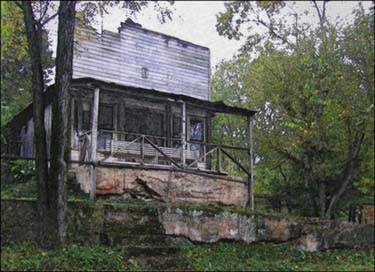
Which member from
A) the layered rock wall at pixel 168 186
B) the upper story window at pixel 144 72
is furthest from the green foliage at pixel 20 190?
the upper story window at pixel 144 72

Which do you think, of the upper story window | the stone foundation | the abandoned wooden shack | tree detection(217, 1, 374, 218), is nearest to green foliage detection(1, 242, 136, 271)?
the stone foundation

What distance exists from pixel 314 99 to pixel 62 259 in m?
9.10

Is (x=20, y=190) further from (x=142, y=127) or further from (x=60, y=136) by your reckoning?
(x=142, y=127)

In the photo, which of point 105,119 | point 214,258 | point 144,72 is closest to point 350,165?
point 214,258

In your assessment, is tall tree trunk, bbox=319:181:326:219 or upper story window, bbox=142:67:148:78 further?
upper story window, bbox=142:67:148:78

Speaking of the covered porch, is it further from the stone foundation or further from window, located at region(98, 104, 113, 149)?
the stone foundation

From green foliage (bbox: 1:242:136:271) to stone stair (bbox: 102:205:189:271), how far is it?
388mm

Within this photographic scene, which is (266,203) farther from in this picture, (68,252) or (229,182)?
(68,252)

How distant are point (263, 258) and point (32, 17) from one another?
809 centimetres

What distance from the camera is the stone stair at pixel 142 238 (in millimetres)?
9617

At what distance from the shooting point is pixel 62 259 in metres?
8.54

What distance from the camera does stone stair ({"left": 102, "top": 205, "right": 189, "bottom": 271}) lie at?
31.6ft

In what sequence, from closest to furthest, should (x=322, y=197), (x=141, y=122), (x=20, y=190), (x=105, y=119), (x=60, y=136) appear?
A: (x=60, y=136) < (x=20, y=190) < (x=322, y=197) < (x=105, y=119) < (x=141, y=122)

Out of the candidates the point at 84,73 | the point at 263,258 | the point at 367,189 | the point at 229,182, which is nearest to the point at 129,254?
the point at 263,258
